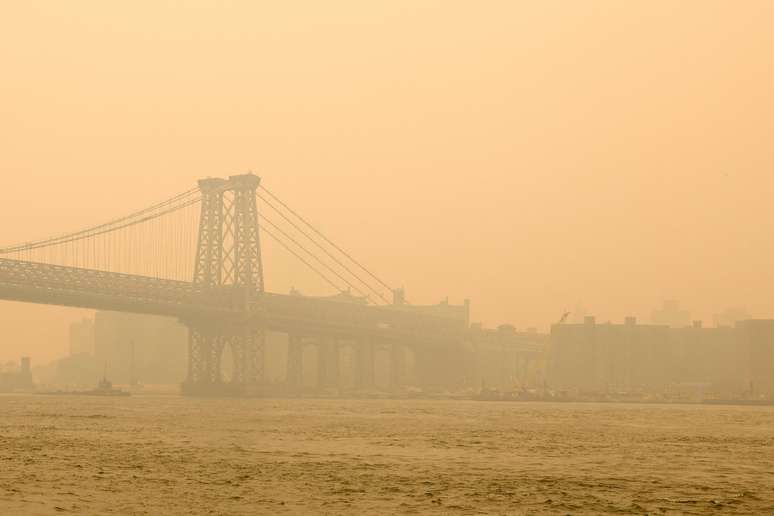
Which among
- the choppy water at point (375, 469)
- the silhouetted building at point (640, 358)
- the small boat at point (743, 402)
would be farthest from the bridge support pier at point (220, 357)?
the silhouetted building at point (640, 358)

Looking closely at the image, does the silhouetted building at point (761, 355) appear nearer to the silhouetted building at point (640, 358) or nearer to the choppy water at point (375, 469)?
the silhouetted building at point (640, 358)

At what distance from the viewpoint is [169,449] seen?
1489 inches

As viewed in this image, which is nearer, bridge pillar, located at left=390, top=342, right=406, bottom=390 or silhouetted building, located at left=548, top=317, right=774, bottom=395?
bridge pillar, located at left=390, top=342, right=406, bottom=390

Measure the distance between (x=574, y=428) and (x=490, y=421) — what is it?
8290 mm

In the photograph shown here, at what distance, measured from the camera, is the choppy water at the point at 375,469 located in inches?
967

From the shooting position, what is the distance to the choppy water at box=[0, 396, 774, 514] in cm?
2456

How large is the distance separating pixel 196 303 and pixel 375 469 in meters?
61.4

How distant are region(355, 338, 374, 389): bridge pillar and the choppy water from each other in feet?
212

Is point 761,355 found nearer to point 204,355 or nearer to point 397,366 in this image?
point 397,366

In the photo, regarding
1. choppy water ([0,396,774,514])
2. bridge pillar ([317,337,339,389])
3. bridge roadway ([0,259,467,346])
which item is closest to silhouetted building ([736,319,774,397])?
bridge roadway ([0,259,467,346])

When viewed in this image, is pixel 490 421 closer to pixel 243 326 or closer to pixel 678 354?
pixel 243 326

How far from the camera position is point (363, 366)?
126 meters

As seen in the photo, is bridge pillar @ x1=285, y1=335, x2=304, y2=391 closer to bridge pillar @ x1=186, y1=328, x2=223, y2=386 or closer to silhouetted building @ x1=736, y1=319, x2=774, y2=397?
bridge pillar @ x1=186, y1=328, x2=223, y2=386

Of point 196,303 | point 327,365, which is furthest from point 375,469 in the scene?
point 327,365
